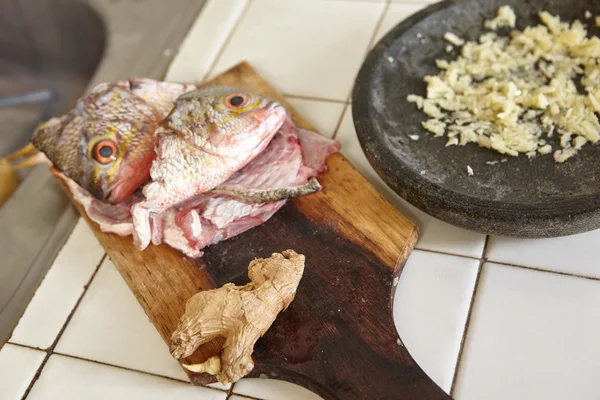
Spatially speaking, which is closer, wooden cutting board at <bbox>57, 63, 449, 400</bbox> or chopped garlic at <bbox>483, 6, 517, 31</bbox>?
wooden cutting board at <bbox>57, 63, 449, 400</bbox>

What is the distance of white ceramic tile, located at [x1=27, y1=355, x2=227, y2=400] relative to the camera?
890 mm

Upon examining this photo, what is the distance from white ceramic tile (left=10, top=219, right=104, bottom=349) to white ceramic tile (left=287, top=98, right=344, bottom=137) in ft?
1.51

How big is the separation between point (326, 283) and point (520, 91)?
486 mm

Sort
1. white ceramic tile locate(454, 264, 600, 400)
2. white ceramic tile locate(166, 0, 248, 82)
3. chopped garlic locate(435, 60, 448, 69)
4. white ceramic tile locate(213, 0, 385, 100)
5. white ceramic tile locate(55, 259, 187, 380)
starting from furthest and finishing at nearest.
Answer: white ceramic tile locate(166, 0, 248, 82) < white ceramic tile locate(213, 0, 385, 100) < chopped garlic locate(435, 60, 448, 69) < white ceramic tile locate(55, 259, 187, 380) < white ceramic tile locate(454, 264, 600, 400)

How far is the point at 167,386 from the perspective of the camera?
899 mm

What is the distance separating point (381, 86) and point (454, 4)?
Answer: 9.6 inches

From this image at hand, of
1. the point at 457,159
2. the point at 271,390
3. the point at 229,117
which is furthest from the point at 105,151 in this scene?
the point at 457,159

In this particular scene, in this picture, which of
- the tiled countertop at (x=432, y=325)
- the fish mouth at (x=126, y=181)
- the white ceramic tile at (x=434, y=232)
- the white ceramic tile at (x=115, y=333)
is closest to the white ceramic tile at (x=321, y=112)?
the tiled countertop at (x=432, y=325)

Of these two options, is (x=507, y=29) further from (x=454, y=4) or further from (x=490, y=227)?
(x=490, y=227)

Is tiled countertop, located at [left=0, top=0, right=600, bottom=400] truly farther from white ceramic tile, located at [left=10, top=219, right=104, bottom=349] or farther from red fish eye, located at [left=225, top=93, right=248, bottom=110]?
red fish eye, located at [left=225, top=93, right=248, bottom=110]

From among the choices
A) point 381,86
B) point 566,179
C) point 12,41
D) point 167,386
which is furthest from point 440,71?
point 12,41

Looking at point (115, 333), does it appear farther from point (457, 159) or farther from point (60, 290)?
point (457, 159)

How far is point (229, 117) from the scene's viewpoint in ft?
3.26

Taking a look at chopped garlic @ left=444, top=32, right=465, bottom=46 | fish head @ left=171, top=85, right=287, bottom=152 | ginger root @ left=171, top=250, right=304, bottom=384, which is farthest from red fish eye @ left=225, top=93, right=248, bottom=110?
chopped garlic @ left=444, top=32, right=465, bottom=46
